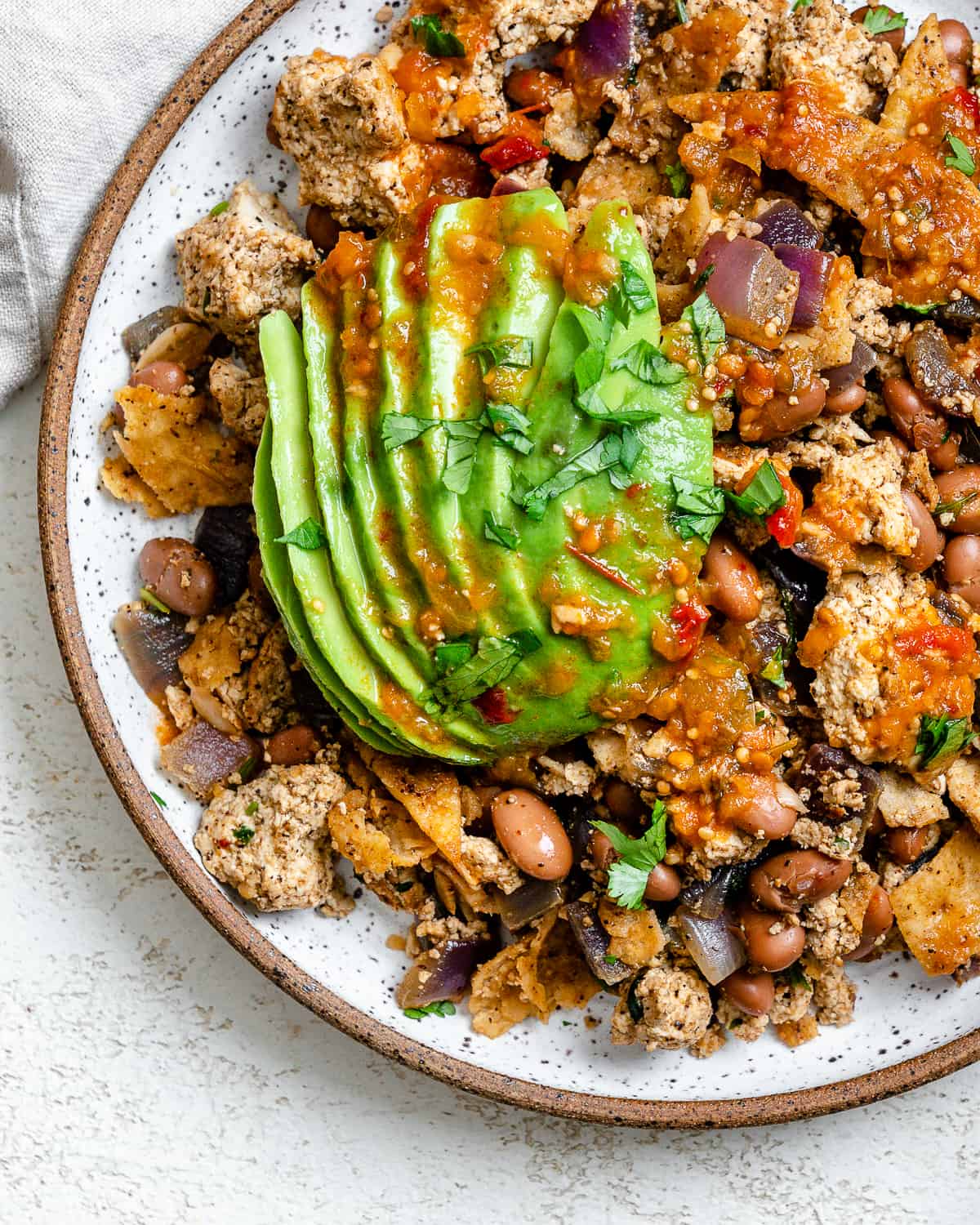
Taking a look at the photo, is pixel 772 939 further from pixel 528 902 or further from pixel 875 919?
pixel 528 902

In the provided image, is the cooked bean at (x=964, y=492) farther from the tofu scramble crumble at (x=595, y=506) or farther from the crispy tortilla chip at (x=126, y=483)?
the crispy tortilla chip at (x=126, y=483)

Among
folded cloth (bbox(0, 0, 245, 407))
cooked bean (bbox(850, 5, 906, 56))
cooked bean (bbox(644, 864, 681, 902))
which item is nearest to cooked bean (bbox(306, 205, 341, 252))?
folded cloth (bbox(0, 0, 245, 407))

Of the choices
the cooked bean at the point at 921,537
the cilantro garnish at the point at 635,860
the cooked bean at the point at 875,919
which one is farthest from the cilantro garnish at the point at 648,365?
the cooked bean at the point at 875,919

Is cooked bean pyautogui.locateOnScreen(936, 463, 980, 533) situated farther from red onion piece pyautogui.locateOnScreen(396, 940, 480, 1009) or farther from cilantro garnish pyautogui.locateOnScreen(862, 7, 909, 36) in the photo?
red onion piece pyautogui.locateOnScreen(396, 940, 480, 1009)

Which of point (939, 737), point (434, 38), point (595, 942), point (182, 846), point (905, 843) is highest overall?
point (434, 38)

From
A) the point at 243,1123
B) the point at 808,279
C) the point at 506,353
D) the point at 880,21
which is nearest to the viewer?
the point at 506,353

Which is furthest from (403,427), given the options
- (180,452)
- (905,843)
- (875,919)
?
(875,919)
